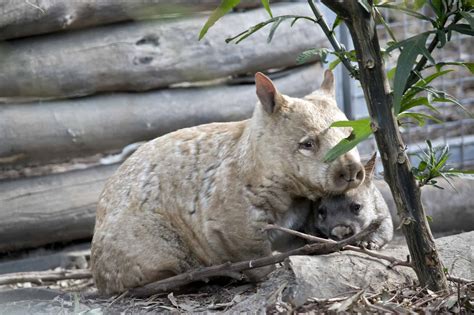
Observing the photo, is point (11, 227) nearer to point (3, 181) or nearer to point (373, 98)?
point (3, 181)

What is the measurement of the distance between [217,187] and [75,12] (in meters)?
1.91

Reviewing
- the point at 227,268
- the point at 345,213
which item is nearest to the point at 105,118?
the point at 227,268

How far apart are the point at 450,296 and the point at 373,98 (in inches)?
37.8

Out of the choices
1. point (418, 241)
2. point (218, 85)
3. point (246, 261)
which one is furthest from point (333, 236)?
point (218, 85)

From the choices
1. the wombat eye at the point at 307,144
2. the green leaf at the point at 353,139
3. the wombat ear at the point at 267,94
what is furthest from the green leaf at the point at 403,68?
the wombat ear at the point at 267,94

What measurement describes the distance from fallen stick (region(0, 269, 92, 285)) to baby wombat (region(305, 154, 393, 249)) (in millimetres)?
1717

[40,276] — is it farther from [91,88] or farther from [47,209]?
[91,88]

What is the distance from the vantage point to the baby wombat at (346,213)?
14.2 ft

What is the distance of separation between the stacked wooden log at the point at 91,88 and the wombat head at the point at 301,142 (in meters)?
1.65

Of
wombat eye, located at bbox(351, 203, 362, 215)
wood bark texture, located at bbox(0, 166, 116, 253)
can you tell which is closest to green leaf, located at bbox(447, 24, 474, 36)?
wombat eye, located at bbox(351, 203, 362, 215)

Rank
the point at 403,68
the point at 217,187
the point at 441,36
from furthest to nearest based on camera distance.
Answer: the point at 217,187, the point at 441,36, the point at 403,68

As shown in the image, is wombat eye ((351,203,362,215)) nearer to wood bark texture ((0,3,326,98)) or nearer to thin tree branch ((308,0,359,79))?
thin tree branch ((308,0,359,79))

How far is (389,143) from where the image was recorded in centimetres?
339

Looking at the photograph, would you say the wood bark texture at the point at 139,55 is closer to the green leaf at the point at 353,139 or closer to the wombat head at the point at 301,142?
the wombat head at the point at 301,142
